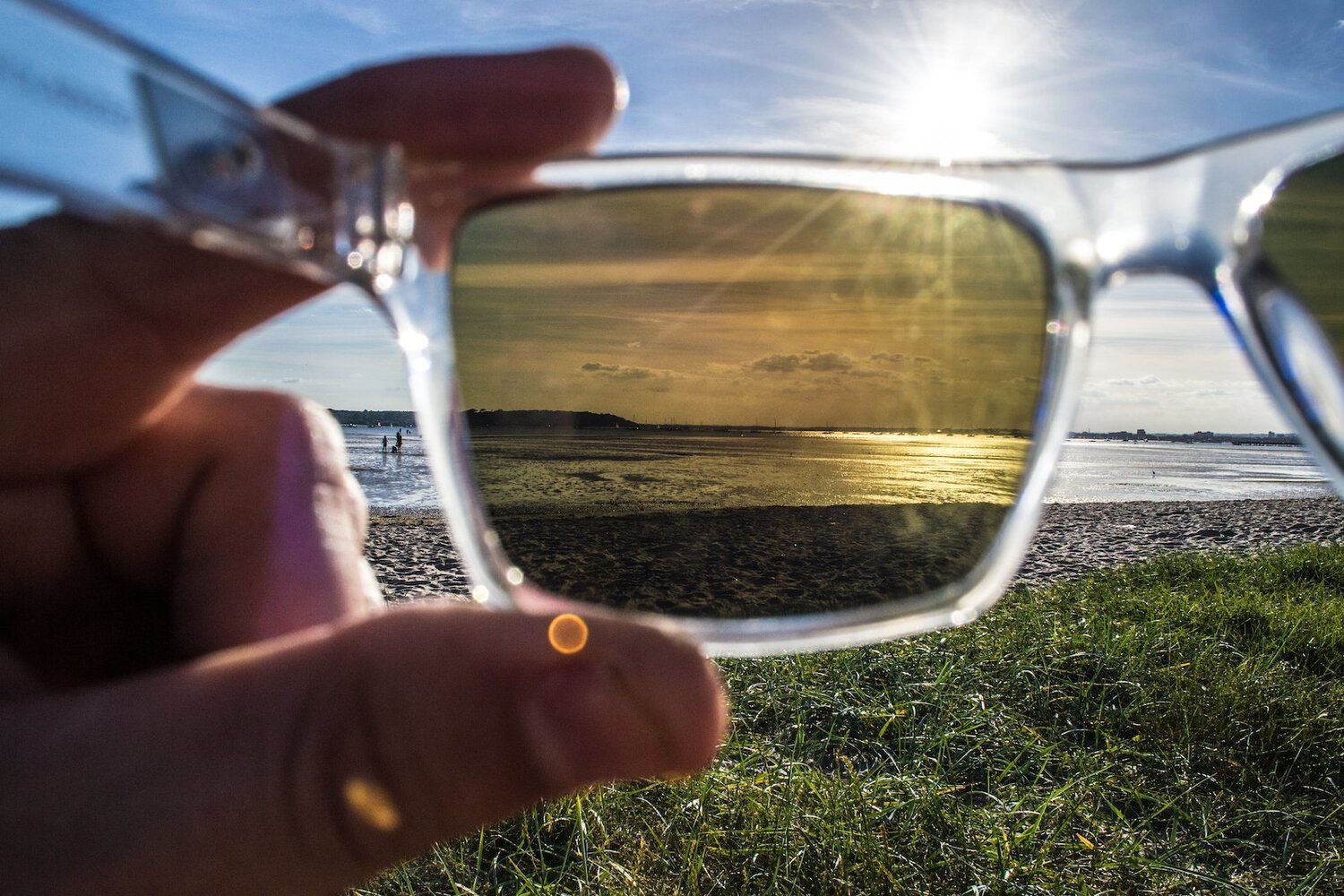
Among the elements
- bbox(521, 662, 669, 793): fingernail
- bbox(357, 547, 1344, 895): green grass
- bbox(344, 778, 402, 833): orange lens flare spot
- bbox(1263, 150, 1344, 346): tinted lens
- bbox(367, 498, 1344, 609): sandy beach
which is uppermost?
bbox(1263, 150, 1344, 346): tinted lens

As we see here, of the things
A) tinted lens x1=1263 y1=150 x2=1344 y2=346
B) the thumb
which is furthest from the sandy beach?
the thumb

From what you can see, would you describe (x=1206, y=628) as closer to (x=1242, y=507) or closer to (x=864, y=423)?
(x=864, y=423)

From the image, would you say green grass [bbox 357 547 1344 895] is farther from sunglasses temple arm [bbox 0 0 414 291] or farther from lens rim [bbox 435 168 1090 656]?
sunglasses temple arm [bbox 0 0 414 291]


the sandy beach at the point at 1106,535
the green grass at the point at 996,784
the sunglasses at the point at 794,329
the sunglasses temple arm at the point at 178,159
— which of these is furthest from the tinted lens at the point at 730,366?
the sandy beach at the point at 1106,535

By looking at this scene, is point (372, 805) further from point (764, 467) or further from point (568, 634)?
point (764, 467)

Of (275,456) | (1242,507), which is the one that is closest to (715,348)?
(275,456)

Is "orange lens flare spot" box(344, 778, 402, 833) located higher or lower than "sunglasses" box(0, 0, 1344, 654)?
lower

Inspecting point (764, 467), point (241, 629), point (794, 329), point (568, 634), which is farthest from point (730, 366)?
point (241, 629)
